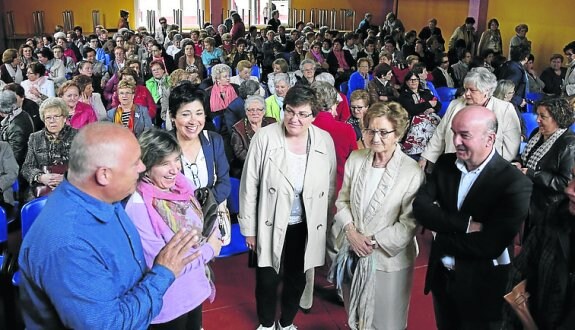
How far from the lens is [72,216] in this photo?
162 cm

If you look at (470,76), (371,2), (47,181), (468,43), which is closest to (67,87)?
(47,181)

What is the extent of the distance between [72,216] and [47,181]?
261 centimetres

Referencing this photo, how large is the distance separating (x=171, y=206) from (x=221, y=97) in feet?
13.8

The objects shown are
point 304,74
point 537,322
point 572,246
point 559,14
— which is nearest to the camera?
point 572,246

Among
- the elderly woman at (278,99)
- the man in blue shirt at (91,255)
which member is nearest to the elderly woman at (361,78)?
the elderly woman at (278,99)

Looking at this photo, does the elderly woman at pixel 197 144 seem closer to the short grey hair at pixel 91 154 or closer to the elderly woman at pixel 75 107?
the short grey hair at pixel 91 154

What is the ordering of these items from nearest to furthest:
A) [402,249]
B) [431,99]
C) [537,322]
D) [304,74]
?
1. [537,322]
2. [402,249]
3. [431,99]
4. [304,74]

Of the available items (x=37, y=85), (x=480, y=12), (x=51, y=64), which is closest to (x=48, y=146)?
(x=37, y=85)

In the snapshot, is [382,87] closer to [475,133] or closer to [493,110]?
[493,110]

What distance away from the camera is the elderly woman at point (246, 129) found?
462 centimetres

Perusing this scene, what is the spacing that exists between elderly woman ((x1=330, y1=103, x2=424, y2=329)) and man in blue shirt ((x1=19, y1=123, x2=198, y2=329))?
4.26 ft

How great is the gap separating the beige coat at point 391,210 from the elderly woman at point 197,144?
2.60ft

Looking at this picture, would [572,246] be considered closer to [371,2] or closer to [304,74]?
[304,74]

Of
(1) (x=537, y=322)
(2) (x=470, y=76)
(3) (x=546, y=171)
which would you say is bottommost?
(1) (x=537, y=322)
